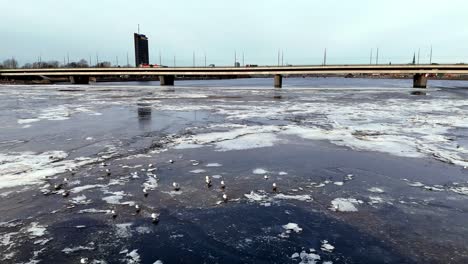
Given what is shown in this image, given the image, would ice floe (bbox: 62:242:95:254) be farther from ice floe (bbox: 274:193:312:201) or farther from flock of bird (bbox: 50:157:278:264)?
ice floe (bbox: 274:193:312:201)

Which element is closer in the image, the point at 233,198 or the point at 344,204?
the point at 344,204

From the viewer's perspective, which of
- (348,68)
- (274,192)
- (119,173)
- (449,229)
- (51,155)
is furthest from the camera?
(348,68)

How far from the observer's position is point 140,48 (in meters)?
176

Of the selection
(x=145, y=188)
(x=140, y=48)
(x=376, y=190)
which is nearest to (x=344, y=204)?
(x=376, y=190)

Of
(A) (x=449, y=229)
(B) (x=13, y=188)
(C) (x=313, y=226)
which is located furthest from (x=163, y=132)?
(A) (x=449, y=229)

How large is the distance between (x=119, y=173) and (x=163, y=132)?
25.0 feet

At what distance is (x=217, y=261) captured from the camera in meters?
5.63

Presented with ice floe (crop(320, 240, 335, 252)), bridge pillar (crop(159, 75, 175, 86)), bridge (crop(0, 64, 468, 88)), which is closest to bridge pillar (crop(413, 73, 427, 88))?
bridge (crop(0, 64, 468, 88))

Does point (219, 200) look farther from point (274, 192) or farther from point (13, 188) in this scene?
point (13, 188)

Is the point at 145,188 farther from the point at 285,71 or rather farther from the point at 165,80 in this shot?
the point at 165,80

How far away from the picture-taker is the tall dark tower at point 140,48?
17125 cm

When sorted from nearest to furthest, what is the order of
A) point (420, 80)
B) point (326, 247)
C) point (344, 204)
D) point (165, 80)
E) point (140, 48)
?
point (326, 247) < point (344, 204) < point (420, 80) < point (165, 80) < point (140, 48)

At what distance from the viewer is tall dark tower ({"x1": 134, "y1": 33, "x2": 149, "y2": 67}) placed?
562ft

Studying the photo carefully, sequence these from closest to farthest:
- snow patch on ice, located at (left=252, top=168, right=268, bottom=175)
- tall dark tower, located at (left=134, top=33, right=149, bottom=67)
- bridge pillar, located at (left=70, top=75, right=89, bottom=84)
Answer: snow patch on ice, located at (left=252, top=168, right=268, bottom=175) → bridge pillar, located at (left=70, top=75, right=89, bottom=84) → tall dark tower, located at (left=134, top=33, right=149, bottom=67)
